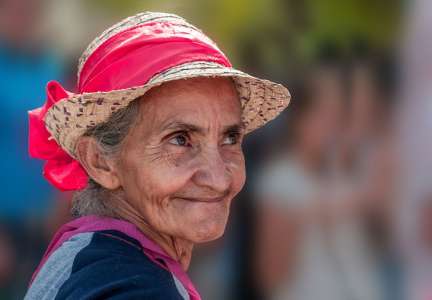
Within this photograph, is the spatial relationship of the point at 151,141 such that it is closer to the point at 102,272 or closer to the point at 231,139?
the point at 231,139

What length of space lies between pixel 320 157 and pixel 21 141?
1.53 m

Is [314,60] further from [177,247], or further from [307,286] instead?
[177,247]

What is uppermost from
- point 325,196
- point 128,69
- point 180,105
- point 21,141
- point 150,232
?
point 128,69

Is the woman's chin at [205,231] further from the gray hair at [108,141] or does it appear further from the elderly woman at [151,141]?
the gray hair at [108,141]

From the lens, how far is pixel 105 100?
8.73 feet

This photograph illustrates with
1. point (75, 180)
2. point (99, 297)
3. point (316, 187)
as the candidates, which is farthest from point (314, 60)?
point (99, 297)

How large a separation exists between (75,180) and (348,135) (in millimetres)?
2743

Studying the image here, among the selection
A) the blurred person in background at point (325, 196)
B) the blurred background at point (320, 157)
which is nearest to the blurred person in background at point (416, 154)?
the blurred background at point (320, 157)

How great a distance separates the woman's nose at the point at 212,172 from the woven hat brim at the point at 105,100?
218 mm

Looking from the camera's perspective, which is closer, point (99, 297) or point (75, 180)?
point (99, 297)

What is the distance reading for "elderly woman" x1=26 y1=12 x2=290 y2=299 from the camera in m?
2.63

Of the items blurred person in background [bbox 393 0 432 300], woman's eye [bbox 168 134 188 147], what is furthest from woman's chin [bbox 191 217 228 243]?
blurred person in background [bbox 393 0 432 300]

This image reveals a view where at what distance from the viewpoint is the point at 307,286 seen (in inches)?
214

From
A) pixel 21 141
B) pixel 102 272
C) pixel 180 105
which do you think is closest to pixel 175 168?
pixel 180 105
